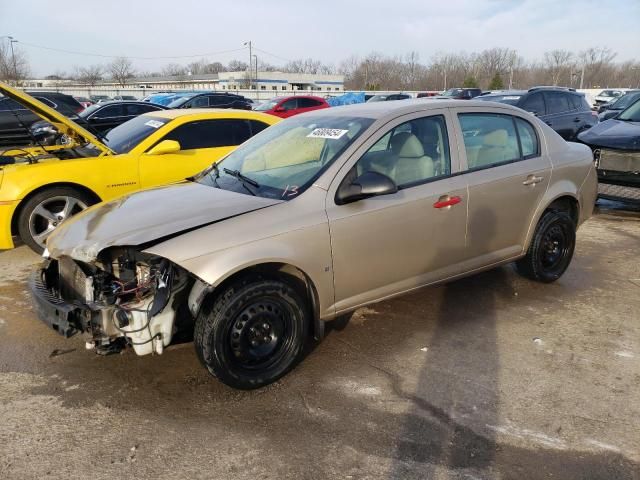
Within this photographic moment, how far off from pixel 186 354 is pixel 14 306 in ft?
6.41

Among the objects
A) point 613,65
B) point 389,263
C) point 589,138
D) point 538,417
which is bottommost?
point 538,417

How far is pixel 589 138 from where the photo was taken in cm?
803

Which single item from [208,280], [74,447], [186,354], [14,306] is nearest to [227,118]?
[14,306]

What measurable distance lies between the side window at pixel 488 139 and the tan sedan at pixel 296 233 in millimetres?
14

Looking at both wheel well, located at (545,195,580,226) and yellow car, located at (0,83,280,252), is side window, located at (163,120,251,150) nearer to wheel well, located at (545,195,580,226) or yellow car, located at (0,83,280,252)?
yellow car, located at (0,83,280,252)

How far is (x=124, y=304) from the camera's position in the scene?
3029 millimetres

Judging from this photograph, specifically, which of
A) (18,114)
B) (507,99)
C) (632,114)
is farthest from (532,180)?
(18,114)

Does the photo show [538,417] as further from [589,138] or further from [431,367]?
[589,138]

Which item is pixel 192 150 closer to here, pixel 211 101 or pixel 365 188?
pixel 365 188

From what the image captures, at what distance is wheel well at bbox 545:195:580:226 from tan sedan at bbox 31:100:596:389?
0.30 metres

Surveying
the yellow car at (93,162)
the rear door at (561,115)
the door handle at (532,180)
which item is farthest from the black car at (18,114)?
the rear door at (561,115)

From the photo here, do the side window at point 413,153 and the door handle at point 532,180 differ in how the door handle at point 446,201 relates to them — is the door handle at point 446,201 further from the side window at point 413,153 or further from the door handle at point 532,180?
the door handle at point 532,180

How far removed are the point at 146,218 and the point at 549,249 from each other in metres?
3.72

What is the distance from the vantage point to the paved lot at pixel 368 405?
2645 mm
